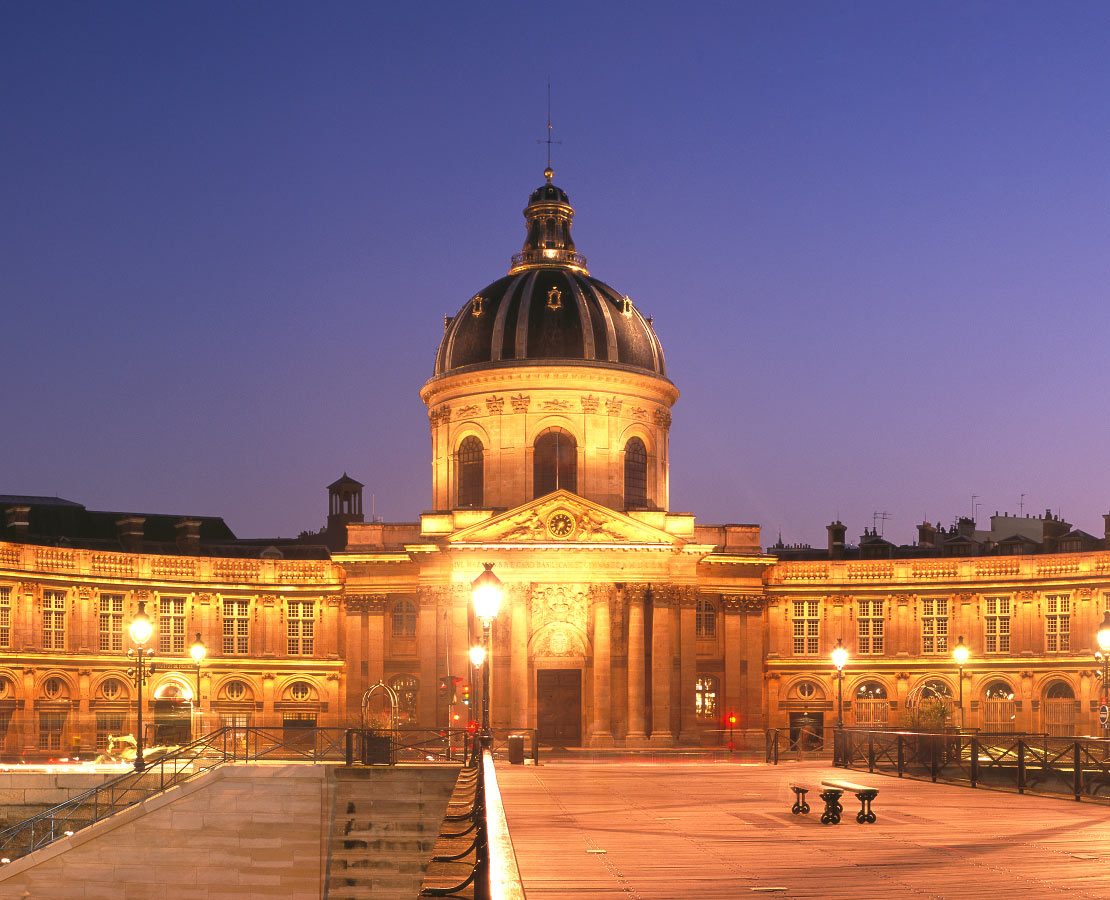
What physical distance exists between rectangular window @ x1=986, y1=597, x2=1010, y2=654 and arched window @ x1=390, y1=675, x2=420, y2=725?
26.7 meters

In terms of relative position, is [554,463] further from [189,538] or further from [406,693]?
[189,538]

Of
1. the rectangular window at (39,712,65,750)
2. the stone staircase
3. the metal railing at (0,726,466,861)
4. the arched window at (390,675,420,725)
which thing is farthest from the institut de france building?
the stone staircase

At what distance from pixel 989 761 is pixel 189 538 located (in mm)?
50196

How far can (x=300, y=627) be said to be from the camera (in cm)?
7700

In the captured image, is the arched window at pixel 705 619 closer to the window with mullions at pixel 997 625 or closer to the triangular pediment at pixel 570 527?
the triangular pediment at pixel 570 527

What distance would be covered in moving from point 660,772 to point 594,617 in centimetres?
2465

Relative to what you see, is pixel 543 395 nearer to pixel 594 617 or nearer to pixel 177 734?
pixel 594 617

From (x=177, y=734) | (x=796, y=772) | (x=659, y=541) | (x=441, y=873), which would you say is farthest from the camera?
(x=659, y=541)

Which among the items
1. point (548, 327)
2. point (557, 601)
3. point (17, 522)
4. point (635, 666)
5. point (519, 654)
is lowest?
point (635, 666)

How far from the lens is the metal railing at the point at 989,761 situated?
102 feet

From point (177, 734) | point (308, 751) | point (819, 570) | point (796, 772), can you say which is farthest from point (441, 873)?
point (819, 570)

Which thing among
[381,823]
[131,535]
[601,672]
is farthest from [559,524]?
[381,823]

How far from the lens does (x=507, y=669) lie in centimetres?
6850

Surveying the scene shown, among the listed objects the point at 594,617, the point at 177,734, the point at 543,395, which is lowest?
the point at 177,734
